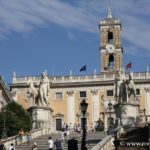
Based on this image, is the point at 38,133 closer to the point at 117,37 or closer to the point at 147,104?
the point at 147,104

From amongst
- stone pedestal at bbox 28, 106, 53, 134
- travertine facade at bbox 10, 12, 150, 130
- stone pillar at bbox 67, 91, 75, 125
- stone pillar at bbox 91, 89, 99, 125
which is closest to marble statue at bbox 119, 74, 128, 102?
stone pedestal at bbox 28, 106, 53, 134

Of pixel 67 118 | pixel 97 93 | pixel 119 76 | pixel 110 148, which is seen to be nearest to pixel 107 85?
pixel 97 93

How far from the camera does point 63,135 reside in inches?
1577

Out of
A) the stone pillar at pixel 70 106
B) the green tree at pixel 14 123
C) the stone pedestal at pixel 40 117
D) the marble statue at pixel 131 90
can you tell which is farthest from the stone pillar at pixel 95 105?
the marble statue at pixel 131 90

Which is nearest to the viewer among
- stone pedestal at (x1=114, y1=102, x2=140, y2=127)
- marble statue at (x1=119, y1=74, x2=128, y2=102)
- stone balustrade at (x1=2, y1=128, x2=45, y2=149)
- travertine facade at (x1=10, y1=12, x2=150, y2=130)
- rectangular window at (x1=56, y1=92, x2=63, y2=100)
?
stone balustrade at (x1=2, y1=128, x2=45, y2=149)

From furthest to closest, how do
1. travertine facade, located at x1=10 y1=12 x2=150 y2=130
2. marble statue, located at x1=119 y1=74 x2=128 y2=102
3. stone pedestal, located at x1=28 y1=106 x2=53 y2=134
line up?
travertine facade, located at x1=10 y1=12 x2=150 y2=130 → stone pedestal, located at x1=28 y1=106 x2=53 y2=134 → marble statue, located at x1=119 y1=74 x2=128 y2=102

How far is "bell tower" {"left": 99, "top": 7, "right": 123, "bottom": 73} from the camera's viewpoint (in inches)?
3705

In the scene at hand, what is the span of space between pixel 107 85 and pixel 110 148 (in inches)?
2166

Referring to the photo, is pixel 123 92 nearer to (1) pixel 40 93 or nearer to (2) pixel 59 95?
(1) pixel 40 93

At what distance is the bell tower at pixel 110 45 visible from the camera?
309ft

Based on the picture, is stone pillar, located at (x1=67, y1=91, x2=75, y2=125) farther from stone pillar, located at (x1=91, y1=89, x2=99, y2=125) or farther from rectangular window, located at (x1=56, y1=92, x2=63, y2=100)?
stone pillar, located at (x1=91, y1=89, x2=99, y2=125)

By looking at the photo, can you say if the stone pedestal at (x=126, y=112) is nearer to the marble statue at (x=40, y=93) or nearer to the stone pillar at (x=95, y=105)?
the marble statue at (x=40, y=93)

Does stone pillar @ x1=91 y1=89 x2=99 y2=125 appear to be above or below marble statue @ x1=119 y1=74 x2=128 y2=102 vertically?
above

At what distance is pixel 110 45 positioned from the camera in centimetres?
9469
